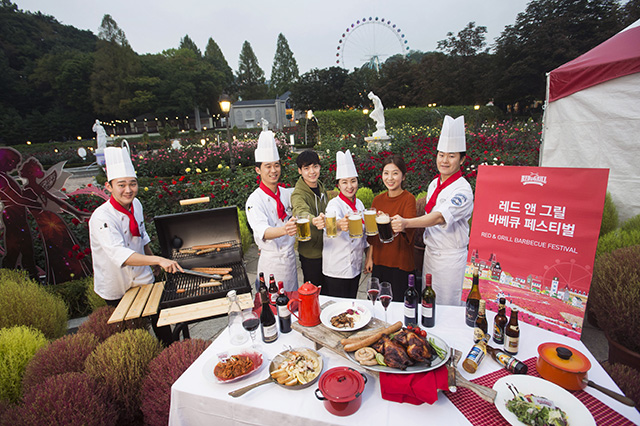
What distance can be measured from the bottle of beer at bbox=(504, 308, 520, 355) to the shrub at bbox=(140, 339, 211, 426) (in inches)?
89.9

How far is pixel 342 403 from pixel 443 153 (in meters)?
2.60

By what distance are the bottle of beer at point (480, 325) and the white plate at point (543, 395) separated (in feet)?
1.16

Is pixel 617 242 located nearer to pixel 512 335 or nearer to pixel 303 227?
pixel 512 335

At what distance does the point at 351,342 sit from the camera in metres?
1.90

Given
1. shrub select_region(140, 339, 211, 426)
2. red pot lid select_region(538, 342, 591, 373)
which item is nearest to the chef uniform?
red pot lid select_region(538, 342, 591, 373)

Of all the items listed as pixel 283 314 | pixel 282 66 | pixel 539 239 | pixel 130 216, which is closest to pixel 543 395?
pixel 539 239

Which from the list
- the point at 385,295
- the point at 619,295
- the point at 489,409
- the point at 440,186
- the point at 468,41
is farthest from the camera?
the point at 468,41

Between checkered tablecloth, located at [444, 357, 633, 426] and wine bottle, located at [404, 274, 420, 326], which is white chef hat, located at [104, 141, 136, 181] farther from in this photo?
checkered tablecloth, located at [444, 357, 633, 426]

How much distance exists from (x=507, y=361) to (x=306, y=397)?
1249 millimetres

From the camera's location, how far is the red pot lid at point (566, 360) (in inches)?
62.8

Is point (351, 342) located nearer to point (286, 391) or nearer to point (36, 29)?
point (286, 391)

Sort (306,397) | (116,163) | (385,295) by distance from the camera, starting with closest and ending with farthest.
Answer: (306,397), (385,295), (116,163)

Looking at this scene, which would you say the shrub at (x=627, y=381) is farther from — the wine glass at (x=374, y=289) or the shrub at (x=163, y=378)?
the shrub at (x=163, y=378)

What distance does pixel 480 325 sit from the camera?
6.98 feet
